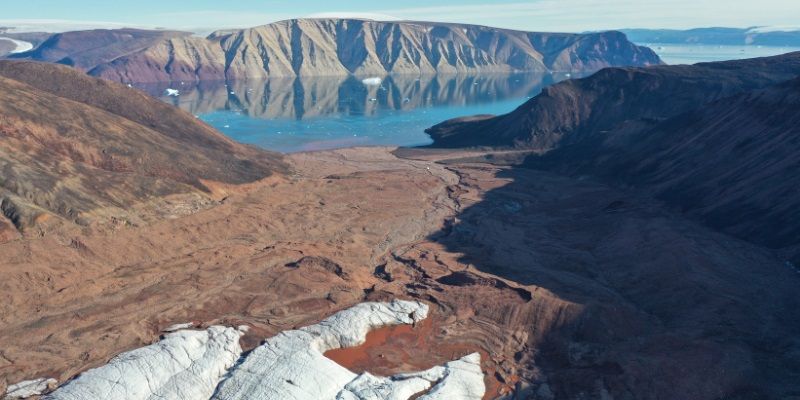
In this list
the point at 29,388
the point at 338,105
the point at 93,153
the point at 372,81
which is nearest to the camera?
the point at 29,388

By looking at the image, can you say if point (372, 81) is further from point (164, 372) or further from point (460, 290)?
point (164, 372)

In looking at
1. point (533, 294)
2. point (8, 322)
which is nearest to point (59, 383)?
point (8, 322)

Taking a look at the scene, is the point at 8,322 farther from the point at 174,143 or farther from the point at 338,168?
the point at 338,168

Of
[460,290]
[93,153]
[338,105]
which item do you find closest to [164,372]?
[460,290]

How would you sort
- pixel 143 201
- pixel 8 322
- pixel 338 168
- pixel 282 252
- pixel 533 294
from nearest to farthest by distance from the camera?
pixel 8 322 → pixel 533 294 → pixel 282 252 → pixel 143 201 → pixel 338 168

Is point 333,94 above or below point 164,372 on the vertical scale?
below

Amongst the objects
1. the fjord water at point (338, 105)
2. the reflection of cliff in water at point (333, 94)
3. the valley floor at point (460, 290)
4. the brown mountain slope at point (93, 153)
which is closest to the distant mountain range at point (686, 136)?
the valley floor at point (460, 290)
